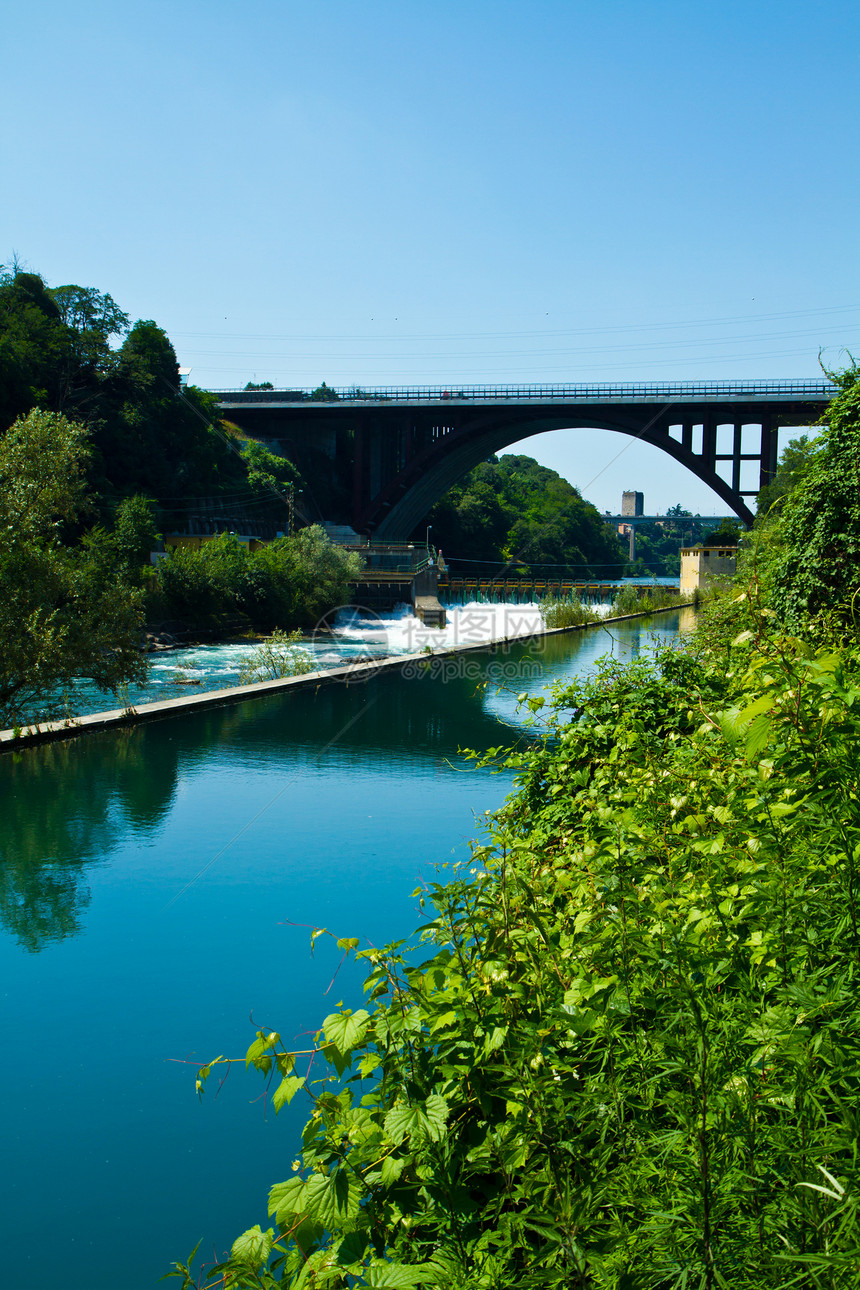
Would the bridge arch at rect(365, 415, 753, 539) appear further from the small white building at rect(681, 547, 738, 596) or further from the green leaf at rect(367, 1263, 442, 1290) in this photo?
the green leaf at rect(367, 1263, 442, 1290)

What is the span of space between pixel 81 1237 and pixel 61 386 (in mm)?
33881

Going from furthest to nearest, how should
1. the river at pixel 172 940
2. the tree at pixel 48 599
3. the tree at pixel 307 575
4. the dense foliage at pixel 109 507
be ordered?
the tree at pixel 307 575
the dense foliage at pixel 109 507
the tree at pixel 48 599
the river at pixel 172 940

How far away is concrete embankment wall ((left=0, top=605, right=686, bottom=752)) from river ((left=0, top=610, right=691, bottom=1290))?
201 mm

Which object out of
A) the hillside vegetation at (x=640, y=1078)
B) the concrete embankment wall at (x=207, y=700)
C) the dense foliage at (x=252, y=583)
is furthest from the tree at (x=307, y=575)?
the hillside vegetation at (x=640, y=1078)

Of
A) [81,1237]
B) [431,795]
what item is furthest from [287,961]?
[431,795]

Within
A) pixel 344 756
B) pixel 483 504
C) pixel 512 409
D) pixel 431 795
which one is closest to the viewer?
pixel 431 795

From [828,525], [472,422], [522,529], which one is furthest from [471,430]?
[828,525]

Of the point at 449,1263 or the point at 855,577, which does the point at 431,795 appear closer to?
the point at 855,577

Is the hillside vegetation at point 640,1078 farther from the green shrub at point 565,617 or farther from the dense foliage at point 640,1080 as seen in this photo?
the green shrub at point 565,617

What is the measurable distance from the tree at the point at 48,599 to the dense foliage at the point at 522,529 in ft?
144

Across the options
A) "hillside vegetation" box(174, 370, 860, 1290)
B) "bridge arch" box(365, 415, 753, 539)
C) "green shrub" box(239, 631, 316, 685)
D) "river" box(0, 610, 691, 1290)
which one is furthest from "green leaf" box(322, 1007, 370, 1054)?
"bridge arch" box(365, 415, 753, 539)

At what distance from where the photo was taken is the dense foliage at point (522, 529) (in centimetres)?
5650

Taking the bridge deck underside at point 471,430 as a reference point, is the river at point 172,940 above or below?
below

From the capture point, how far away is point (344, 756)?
29.8 ft
